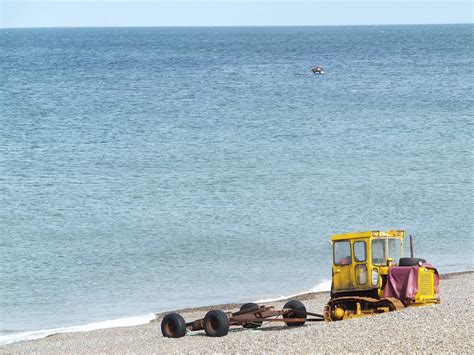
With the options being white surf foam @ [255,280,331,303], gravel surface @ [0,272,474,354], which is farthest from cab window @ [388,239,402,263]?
white surf foam @ [255,280,331,303]

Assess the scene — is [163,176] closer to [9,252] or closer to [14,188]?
[14,188]

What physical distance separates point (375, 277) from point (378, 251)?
636mm

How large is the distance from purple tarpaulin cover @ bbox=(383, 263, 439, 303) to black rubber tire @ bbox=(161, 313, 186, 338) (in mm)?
4661

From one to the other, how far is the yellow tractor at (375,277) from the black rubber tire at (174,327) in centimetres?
324

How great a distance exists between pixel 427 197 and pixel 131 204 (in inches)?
513

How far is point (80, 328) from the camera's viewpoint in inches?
1037

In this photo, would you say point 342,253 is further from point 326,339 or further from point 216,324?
point 326,339

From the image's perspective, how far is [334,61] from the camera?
142 meters

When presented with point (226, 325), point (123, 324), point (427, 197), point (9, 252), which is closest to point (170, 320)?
point (226, 325)

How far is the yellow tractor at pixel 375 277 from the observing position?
69.3 feet

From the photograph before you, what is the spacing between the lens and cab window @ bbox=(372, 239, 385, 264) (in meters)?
21.7

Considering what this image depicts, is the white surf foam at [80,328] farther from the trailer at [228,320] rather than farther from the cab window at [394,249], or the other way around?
the cab window at [394,249]

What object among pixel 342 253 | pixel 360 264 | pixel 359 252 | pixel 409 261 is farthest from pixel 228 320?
pixel 409 261

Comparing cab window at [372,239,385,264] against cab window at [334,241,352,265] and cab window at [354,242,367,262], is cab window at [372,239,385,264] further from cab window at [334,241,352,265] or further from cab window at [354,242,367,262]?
cab window at [334,241,352,265]
